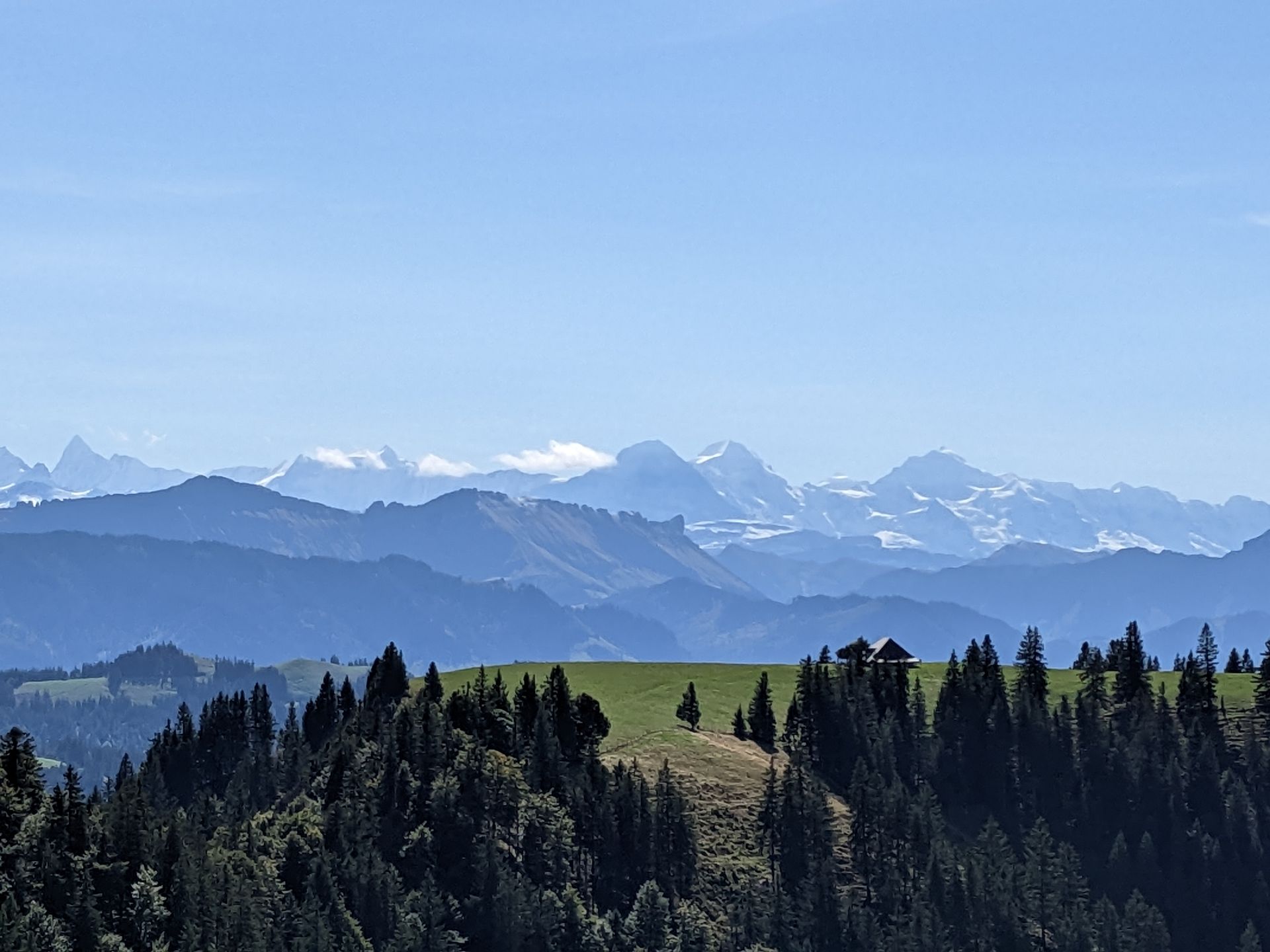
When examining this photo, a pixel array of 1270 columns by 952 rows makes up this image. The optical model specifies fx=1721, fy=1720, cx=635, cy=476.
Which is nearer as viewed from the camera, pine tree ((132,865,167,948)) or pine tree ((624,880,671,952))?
pine tree ((132,865,167,948))

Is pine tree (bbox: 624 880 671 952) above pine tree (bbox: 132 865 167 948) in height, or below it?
below

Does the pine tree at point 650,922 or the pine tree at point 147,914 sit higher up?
the pine tree at point 147,914

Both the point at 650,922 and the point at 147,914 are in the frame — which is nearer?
the point at 147,914

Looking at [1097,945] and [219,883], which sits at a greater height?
[219,883]

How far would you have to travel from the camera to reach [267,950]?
525 feet

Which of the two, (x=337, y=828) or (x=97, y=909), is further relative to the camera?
(x=337, y=828)

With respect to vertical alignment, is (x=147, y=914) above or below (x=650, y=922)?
above

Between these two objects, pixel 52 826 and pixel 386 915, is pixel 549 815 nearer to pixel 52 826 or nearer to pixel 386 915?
pixel 386 915

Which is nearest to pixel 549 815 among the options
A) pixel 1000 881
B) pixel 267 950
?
pixel 267 950

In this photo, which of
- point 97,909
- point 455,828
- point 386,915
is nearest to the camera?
point 97,909

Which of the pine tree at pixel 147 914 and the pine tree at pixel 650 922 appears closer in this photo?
the pine tree at pixel 147 914

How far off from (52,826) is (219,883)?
1634cm

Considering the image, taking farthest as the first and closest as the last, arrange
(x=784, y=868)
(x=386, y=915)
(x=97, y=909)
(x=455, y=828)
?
1. (x=784, y=868)
2. (x=455, y=828)
3. (x=386, y=915)
4. (x=97, y=909)

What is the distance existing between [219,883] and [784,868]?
219 ft
